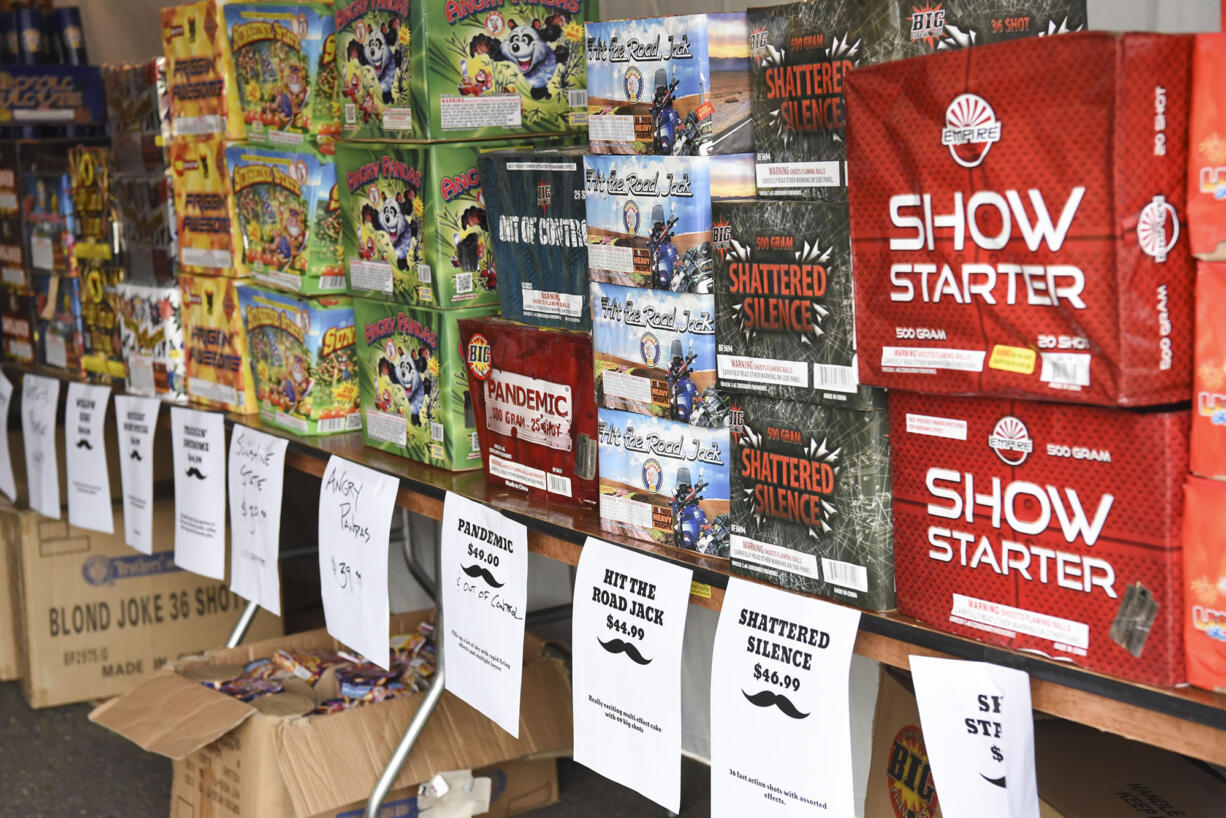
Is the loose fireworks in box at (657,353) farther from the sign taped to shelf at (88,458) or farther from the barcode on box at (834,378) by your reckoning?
the sign taped to shelf at (88,458)

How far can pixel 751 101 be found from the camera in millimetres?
1461

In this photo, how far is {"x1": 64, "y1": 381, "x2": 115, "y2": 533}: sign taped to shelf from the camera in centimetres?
295

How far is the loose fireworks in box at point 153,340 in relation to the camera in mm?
2801

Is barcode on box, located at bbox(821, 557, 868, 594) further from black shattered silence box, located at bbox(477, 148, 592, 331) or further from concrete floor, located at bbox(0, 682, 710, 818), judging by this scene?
concrete floor, located at bbox(0, 682, 710, 818)

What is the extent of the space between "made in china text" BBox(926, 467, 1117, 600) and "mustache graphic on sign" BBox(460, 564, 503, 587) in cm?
80

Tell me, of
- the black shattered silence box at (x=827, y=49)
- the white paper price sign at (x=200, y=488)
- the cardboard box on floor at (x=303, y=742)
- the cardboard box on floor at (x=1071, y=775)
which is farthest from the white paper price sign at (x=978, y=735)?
the white paper price sign at (x=200, y=488)

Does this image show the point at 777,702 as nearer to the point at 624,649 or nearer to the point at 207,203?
the point at 624,649

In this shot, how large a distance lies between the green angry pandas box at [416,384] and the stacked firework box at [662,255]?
452mm

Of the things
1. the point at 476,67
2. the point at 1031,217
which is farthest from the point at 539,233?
the point at 1031,217

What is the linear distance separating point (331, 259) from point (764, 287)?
125cm

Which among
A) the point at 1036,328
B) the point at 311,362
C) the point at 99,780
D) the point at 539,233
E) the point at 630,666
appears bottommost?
the point at 99,780

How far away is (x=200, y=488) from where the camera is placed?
265 centimetres

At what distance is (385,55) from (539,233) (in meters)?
0.50

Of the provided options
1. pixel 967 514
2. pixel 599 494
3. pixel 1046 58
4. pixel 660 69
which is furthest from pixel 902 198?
pixel 599 494
